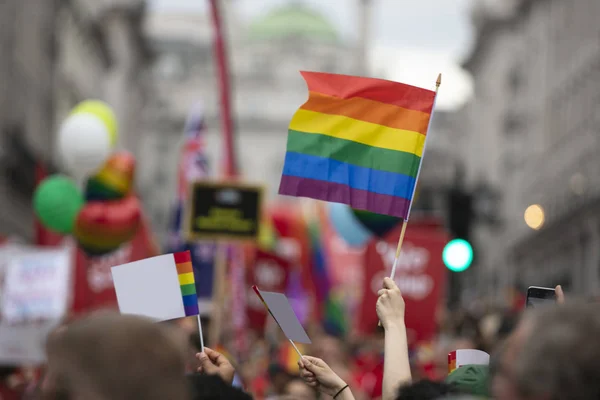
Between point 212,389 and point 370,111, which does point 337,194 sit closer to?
point 370,111

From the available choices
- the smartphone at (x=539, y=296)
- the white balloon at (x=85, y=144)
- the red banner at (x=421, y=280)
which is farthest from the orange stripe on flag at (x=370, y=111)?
the white balloon at (x=85, y=144)

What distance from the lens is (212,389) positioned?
11.1ft

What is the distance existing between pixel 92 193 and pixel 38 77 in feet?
75.3

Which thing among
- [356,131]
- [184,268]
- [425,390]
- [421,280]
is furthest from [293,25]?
[425,390]

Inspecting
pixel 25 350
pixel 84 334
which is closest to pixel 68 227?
pixel 25 350

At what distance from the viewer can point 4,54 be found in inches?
1172

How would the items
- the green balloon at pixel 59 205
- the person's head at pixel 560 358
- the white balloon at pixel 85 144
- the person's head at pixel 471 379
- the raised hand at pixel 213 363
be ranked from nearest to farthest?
the person's head at pixel 560 358, the person's head at pixel 471 379, the raised hand at pixel 213 363, the white balloon at pixel 85 144, the green balloon at pixel 59 205

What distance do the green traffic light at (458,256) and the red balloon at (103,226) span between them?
3.49m

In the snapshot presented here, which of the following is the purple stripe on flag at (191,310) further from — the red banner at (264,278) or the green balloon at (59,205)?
the red banner at (264,278)

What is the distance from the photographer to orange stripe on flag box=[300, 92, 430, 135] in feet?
15.9

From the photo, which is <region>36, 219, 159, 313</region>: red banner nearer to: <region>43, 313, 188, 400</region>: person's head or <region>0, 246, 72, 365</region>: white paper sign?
<region>0, 246, 72, 365</region>: white paper sign

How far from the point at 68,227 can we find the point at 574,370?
10901 millimetres

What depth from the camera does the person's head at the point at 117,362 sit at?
249 centimetres

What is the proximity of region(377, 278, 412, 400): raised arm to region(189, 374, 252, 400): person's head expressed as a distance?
0.55m
